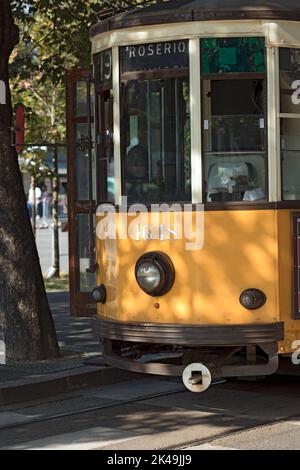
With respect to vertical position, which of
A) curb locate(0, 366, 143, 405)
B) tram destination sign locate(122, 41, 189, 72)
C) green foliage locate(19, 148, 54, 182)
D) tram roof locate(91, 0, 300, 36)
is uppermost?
tram roof locate(91, 0, 300, 36)

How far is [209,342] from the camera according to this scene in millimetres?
7309

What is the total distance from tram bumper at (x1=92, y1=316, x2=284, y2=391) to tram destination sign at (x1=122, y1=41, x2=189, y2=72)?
1999mm

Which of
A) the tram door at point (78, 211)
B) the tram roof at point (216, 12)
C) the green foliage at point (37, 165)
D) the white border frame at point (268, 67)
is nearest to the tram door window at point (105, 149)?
the tram roof at point (216, 12)

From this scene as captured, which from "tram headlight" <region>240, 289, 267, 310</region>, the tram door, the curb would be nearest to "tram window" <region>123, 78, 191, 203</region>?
"tram headlight" <region>240, 289, 267, 310</region>

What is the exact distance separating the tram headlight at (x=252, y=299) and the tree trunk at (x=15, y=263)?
10.6ft

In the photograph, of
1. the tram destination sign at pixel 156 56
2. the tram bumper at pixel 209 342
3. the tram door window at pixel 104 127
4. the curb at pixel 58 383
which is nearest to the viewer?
the tram bumper at pixel 209 342

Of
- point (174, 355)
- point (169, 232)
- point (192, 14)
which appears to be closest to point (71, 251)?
point (174, 355)

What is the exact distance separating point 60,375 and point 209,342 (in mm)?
2206

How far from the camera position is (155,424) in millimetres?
7609

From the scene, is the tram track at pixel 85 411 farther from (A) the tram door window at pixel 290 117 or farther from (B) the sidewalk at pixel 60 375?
(A) the tram door window at pixel 290 117

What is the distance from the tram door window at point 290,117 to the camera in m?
7.48

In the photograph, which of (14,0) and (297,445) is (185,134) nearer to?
(297,445)

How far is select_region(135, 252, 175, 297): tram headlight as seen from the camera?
7480 mm

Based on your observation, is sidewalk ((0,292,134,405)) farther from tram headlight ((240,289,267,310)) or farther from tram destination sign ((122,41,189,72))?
tram destination sign ((122,41,189,72))
